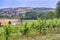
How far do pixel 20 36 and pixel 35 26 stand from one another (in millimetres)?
7602

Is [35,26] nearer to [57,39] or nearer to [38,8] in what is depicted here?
[57,39]

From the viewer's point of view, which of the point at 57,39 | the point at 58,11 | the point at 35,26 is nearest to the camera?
the point at 57,39

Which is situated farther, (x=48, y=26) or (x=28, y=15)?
(x=28, y=15)

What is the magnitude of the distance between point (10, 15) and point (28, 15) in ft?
24.7

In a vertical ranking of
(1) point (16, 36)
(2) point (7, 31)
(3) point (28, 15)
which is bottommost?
(3) point (28, 15)

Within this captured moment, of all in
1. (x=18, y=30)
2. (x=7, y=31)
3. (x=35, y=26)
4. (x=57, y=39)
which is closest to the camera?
(x=7, y=31)

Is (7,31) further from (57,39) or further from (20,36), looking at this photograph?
(57,39)

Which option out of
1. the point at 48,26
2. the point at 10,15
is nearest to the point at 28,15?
the point at 10,15

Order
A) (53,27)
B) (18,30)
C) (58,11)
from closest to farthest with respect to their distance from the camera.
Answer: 1. (18,30)
2. (53,27)
3. (58,11)

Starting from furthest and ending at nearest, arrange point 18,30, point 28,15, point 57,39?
1. point 28,15
2. point 57,39
3. point 18,30

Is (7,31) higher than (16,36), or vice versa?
(7,31)

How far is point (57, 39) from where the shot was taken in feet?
81.8

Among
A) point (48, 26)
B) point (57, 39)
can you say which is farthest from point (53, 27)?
point (57, 39)

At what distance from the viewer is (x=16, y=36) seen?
920 inches
